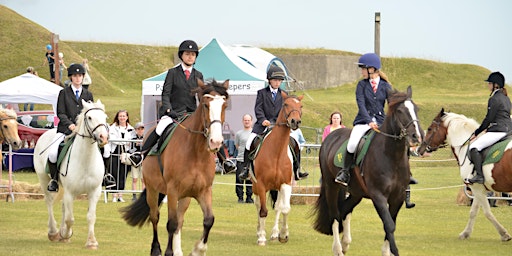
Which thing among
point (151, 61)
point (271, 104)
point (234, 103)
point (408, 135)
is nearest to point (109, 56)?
point (151, 61)

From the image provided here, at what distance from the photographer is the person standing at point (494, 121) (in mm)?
15625

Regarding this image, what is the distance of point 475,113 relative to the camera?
2094 inches

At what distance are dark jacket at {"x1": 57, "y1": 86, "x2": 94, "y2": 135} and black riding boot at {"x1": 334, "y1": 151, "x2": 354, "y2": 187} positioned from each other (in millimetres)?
4514

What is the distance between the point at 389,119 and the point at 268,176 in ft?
11.0

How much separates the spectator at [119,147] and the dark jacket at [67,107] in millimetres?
6529

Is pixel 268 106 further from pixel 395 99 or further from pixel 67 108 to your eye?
pixel 395 99

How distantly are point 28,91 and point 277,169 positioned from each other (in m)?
17.8

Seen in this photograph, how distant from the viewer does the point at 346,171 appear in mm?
12914

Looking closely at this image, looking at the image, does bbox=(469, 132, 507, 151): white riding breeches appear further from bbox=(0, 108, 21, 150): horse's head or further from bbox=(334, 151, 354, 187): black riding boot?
bbox=(0, 108, 21, 150): horse's head

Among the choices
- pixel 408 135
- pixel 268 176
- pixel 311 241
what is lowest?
pixel 311 241

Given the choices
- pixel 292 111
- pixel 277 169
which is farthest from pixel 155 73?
pixel 292 111

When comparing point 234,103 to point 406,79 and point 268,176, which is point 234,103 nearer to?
point 268,176

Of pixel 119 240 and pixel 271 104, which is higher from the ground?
pixel 271 104

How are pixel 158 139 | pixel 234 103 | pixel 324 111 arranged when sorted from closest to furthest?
pixel 158 139 < pixel 234 103 < pixel 324 111
